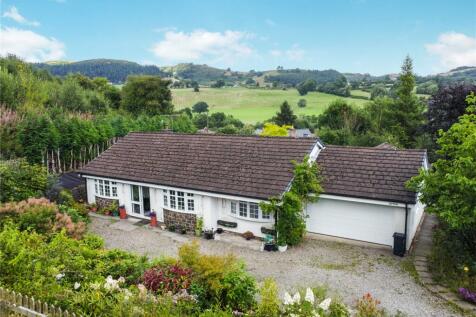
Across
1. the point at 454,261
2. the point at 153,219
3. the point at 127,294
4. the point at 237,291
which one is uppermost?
the point at 127,294

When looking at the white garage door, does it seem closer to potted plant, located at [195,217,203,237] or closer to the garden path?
the garden path

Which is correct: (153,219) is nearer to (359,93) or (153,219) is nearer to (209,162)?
(209,162)

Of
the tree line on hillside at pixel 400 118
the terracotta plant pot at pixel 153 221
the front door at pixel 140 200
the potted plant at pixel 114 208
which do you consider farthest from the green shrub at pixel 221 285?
the tree line on hillside at pixel 400 118

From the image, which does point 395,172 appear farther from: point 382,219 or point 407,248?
point 407,248

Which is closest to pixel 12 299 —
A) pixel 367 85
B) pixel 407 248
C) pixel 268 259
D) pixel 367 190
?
pixel 268 259

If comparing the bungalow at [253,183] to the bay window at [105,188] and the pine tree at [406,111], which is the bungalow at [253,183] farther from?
the pine tree at [406,111]

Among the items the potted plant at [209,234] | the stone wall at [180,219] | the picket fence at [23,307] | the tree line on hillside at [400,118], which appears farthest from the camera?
the tree line on hillside at [400,118]

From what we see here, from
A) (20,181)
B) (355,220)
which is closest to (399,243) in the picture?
(355,220)
